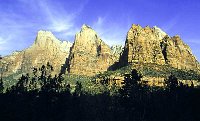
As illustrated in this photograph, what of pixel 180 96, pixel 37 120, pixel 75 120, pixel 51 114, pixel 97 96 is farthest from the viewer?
pixel 97 96

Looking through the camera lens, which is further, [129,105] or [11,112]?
[129,105]

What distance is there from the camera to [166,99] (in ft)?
517

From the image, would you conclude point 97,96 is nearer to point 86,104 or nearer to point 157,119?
point 86,104

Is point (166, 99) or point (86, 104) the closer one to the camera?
point (166, 99)

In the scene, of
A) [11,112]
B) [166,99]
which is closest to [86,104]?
[166,99]

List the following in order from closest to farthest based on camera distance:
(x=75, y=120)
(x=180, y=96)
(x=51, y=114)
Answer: (x=51, y=114), (x=75, y=120), (x=180, y=96)

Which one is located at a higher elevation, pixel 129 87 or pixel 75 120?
pixel 129 87

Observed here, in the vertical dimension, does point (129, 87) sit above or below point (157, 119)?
above

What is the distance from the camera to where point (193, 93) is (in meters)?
150

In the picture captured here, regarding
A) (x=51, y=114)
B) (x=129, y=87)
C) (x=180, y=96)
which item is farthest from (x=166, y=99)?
(x=51, y=114)

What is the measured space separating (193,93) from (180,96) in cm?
692

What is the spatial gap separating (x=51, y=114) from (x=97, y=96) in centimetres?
6272

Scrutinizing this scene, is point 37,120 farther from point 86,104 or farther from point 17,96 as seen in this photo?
point 86,104

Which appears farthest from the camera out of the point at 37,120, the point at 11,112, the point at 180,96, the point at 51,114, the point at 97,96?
the point at 97,96
